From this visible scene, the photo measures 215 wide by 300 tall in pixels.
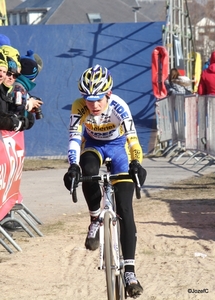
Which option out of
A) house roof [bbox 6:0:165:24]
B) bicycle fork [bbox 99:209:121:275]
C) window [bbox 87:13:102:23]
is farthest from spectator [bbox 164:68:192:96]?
window [bbox 87:13:102:23]

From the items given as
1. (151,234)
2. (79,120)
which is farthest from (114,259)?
(151,234)

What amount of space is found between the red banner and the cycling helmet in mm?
1979

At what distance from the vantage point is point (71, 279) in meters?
7.46

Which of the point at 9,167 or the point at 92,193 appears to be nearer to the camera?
the point at 92,193

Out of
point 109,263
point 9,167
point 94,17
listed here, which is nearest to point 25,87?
point 9,167

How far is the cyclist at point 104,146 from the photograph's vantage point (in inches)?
249

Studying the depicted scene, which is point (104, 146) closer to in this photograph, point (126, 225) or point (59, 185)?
point (126, 225)

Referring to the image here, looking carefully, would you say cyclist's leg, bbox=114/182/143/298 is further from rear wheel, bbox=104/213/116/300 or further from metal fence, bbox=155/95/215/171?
metal fence, bbox=155/95/215/171

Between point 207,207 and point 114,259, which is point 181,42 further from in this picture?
point 114,259

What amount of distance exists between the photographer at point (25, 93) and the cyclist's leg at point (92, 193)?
62.1 inches

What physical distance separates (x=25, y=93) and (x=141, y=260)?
221 centimetres

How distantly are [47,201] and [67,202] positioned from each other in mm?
328

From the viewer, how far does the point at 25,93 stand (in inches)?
346

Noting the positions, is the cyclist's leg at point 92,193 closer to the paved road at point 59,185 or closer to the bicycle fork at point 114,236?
the bicycle fork at point 114,236
